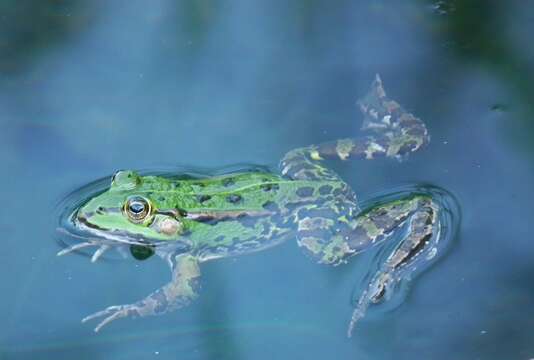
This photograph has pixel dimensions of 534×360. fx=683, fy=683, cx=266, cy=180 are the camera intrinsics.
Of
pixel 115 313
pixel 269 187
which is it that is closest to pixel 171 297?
pixel 115 313

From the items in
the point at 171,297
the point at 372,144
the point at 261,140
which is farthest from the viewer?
the point at 261,140

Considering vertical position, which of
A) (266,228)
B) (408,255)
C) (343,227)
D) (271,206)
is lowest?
(408,255)

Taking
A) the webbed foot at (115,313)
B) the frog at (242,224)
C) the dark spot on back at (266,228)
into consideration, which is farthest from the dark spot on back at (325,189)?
the webbed foot at (115,313)

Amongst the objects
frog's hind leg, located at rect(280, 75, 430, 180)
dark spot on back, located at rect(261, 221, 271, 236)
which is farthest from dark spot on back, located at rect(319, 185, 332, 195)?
dark spot on back, located at rect(261, 221, 271, 236)

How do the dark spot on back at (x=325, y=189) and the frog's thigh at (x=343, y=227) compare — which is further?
the dark spot on back at (x=325, y=189)

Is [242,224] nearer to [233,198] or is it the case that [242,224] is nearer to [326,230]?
[233,198]

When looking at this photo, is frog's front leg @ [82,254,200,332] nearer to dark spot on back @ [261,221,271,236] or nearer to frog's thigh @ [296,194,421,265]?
dark spot on back @ [261,221,271,236]

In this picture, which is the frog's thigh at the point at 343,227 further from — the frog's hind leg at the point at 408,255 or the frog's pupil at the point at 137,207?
the frog's pupil at the point at 137,207

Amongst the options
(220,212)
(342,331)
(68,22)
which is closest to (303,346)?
(342,331)
